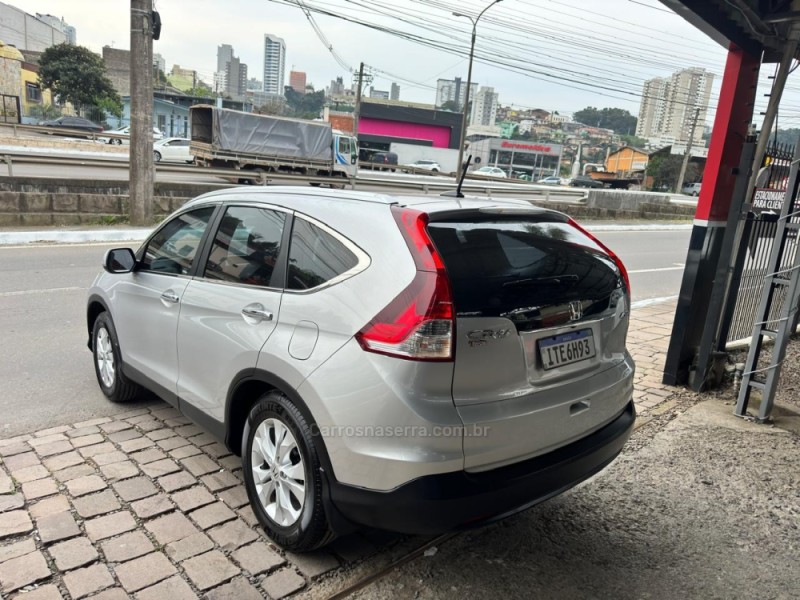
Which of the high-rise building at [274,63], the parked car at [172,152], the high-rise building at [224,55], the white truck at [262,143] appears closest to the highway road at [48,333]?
the white truck at [262,143]

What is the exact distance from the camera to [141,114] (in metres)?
12.6

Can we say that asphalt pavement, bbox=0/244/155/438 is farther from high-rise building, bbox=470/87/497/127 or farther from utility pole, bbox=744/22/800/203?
high-rise building, bbox=470/87/497/127

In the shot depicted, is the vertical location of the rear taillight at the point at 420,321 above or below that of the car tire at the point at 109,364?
above

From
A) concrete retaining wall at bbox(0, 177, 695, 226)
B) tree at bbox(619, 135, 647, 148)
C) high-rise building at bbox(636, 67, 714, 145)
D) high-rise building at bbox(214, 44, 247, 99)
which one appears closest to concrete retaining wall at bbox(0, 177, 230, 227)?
concrete retaining wall at bbox(0, 177, 695, 226)

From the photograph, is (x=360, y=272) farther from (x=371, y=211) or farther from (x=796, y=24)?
(x=796, y=24)

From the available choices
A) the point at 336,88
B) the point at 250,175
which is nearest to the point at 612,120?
the point at 336,88

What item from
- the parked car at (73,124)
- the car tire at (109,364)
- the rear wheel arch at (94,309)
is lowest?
the car tire at (109,364)

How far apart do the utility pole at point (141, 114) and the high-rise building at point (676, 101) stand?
Answer: 23628 mm

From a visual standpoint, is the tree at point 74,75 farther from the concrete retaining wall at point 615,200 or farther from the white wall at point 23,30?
the concrete retaining wall at point 615,200

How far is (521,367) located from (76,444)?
2920 millimetres

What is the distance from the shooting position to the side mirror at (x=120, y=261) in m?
3.98

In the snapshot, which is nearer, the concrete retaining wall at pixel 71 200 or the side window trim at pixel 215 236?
the side window trim at pixel 215 236

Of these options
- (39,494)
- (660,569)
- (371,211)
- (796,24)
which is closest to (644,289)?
(796,24)

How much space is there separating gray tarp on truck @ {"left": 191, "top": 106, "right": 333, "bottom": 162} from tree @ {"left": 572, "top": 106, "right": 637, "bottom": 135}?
4491 inches
